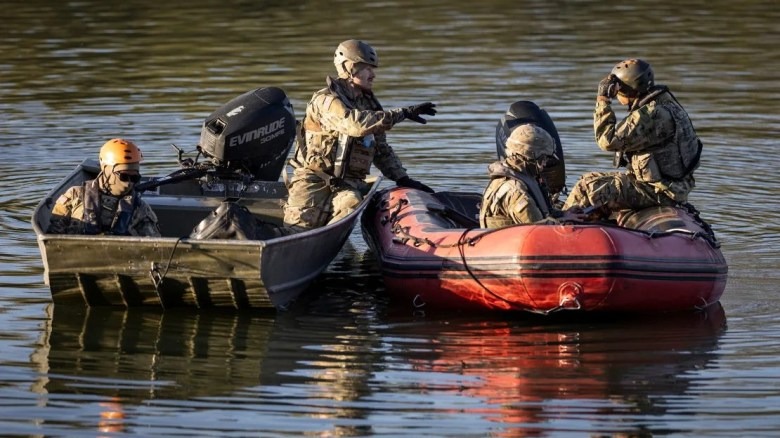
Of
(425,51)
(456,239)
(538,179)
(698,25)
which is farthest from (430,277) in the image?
(698,25)

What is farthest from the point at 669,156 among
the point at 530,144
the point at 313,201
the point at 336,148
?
the point at 313,201

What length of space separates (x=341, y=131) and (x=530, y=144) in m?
1.58

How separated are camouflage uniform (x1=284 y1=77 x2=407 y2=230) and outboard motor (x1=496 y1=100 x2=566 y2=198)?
1283mm

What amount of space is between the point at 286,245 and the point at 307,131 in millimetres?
1839

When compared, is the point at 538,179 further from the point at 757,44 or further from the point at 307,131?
the point at 757,44

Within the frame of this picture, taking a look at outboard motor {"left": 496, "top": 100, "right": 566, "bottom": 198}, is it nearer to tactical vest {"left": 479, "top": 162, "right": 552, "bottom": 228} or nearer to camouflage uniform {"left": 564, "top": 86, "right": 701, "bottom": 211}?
camouflage uniform {"left": 564, "top": 86, "right": 701, "bottom": 211}

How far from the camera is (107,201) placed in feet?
33.2

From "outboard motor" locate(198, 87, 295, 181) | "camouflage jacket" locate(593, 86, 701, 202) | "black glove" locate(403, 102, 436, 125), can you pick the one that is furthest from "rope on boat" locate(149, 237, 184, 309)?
"camouflage jacket" locate(593, 86, 701, 202)

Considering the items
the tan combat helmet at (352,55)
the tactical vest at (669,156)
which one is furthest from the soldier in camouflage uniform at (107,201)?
the tactical vest at (669,156)

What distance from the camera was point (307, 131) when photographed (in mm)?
11609

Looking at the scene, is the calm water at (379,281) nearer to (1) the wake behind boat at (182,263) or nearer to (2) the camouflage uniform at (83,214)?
(1) the wake behind boat at (182,263)

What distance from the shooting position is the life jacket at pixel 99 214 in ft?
33.0

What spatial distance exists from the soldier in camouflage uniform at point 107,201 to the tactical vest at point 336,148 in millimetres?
1702

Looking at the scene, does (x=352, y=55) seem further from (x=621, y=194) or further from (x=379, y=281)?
(x=621, y=194)
